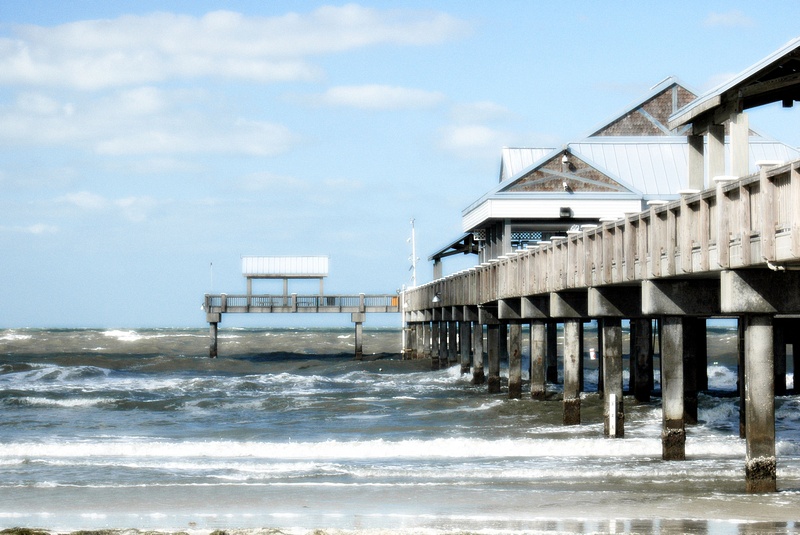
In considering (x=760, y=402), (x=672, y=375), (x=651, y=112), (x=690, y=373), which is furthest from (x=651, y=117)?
(x=760, y=402)

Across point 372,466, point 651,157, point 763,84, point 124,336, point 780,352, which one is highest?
point 651,157

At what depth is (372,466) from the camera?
20500 millimetres

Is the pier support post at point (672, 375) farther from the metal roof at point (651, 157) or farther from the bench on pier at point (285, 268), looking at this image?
the bench on pier at point (285, 268)

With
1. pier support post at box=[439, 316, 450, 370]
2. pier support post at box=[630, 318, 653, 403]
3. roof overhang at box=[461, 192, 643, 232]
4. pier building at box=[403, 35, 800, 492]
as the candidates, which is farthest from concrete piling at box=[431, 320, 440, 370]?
pier support post at box=[630, 318, 653, 403]

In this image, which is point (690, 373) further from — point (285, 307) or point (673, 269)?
point (285, 307)

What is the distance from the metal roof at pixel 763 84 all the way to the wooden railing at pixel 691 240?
227cm

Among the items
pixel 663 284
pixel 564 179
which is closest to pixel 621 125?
pixel 564 179

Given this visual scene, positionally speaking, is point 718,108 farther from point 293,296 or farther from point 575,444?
point 293,296

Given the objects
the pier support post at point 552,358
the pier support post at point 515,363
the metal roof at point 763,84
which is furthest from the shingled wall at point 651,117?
the metal roof at point 763,84

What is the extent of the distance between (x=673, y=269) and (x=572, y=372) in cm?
898

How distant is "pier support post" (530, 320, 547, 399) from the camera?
30531 mm

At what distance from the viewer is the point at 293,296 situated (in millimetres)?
69125

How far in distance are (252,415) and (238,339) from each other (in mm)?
85808

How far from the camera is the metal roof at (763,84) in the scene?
703 inches
